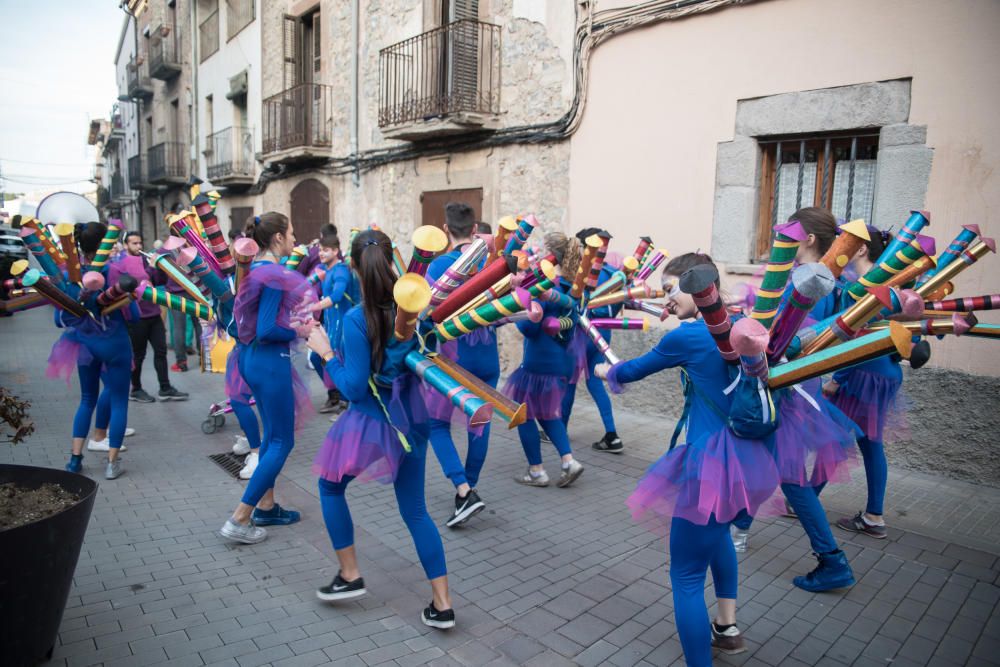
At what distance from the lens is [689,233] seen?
23.4 feet

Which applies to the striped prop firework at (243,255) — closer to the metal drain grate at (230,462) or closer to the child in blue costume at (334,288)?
the child in blue costume at (334,288)

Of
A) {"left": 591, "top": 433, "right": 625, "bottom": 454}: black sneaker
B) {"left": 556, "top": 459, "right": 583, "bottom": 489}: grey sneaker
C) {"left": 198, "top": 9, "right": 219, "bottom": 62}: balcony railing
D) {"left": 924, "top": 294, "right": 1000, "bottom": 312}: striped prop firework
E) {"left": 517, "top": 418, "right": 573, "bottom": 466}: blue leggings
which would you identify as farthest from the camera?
{"left": 198, "top": 9, "right": 219, "bottom": 62}: balcony railing

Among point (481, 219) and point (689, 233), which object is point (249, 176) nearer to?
point (481, 219)

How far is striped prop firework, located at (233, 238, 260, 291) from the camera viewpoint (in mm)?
3659

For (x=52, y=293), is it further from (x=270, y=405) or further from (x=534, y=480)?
(x=534, y=480)

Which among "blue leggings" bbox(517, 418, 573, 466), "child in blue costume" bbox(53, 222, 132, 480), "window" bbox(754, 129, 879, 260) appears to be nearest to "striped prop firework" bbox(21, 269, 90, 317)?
"child in blue costume" bbox(53, 222, 132, 480)

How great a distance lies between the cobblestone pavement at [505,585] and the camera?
10.1 feet

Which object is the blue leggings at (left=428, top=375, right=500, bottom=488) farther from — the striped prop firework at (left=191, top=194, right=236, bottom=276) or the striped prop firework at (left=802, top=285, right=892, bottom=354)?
the striped prop firework at (left=802, top=285, right=892, bottom=354)

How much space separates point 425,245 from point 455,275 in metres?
0.19

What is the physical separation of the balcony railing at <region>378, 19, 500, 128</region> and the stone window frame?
3691mm

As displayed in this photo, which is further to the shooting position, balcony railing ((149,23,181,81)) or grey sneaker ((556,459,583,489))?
balcony railing ((149,23,181,81))

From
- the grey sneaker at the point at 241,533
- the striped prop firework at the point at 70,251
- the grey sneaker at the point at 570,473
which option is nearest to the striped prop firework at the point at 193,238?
the striped prop firework at the point at 70,251

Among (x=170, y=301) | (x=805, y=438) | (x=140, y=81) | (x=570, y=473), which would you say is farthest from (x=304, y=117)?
(x=140, y=81)

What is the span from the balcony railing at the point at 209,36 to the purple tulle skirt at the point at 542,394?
56.9 feet
